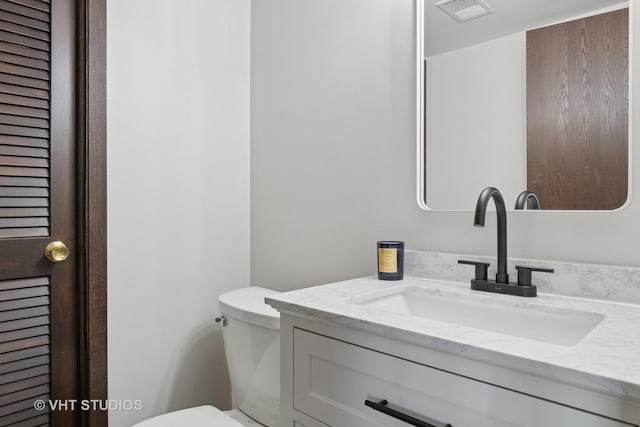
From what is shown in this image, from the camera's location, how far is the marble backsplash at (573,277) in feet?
3.07

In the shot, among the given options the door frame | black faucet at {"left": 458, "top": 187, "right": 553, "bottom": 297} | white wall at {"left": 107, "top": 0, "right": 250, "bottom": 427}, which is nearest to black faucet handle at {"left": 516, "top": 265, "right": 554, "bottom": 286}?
black faucet at {"left": 458, "top": 187, "right": 553, "bottom": 297}

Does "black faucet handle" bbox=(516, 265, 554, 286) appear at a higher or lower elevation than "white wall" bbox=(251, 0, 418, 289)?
lower

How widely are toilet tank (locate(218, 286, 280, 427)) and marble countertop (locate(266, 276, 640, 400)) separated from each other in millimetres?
344

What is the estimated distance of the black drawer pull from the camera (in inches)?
27.8

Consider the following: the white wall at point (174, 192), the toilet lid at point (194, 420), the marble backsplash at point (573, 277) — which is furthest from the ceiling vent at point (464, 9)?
the toilet lid at point (194, 420)

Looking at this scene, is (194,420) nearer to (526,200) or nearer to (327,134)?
(327,134)

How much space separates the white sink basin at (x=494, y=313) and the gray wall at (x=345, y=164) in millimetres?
206

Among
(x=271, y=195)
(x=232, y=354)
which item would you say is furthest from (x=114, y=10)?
(x=232, y=354)

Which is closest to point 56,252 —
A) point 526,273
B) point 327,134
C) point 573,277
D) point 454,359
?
point 327,134

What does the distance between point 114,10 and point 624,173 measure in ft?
5.38

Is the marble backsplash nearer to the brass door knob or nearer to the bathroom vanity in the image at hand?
the bathroom vanity

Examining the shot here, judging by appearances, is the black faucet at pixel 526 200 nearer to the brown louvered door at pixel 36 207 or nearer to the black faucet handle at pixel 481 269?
the black faucet handle at pixel 481 269

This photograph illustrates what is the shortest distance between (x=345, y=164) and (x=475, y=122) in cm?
48

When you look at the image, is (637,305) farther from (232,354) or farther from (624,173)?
(232,354)
